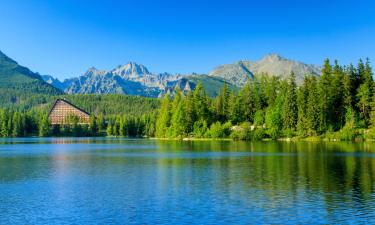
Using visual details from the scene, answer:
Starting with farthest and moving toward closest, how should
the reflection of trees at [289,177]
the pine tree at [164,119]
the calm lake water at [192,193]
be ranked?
the pine tree at [164,119]
the reflection of trees at [289,177]
the calm lake water at [192,193]

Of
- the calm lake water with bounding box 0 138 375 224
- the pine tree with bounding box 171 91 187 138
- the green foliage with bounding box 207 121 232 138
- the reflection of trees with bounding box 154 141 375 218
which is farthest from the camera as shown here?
the pine tree with bounding box 171 91 187 138

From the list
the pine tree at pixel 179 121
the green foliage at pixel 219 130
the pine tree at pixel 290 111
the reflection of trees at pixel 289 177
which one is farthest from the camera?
the pine tree at pixel 179 121

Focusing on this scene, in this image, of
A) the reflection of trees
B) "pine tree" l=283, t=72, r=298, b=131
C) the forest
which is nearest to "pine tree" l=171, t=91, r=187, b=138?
the forest

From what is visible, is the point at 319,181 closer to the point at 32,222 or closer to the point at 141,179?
the point at 141,179

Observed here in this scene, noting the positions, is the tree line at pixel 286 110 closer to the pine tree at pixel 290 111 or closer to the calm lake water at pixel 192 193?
the pine tree at pixel 290 111

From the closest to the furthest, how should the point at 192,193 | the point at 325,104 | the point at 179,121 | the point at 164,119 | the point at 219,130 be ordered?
the point at 192,193, the point at 325,104, the point at 219,130, the point at 179,121, the point at 164,119

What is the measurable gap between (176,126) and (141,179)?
115590 mm

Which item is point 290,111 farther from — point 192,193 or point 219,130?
point 192,193

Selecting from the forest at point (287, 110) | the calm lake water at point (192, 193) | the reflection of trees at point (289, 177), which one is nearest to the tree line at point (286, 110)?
the forest at point (287, 110)

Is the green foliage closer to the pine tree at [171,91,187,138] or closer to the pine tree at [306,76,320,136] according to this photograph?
the pine tree at [171,91,187,138]

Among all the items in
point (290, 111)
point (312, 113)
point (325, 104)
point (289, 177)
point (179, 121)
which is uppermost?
point (325, 104)

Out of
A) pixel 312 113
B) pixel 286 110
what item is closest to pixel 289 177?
pixel 312 113

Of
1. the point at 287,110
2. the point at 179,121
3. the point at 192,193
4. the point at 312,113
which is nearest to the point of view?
the point at 192,193

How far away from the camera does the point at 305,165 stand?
2373 inches
